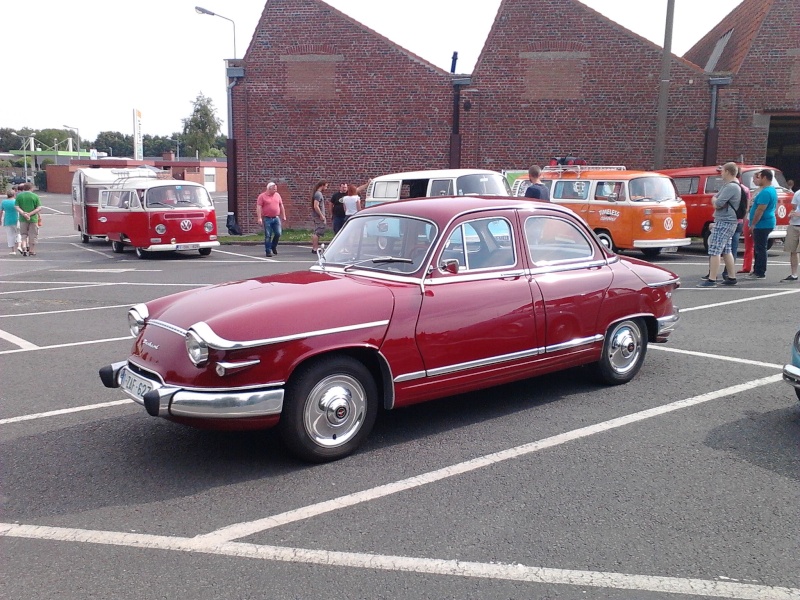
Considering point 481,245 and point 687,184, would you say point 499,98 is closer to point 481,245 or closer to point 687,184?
point 687,184

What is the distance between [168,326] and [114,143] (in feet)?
507

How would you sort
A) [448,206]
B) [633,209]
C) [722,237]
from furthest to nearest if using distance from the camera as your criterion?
[633,209] < [722,237] < [448,206]

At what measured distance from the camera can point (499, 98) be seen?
23.2 metres

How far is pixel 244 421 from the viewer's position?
4391mm

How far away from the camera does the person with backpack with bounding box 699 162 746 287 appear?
37.0 ft

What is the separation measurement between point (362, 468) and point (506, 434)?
1.11 m

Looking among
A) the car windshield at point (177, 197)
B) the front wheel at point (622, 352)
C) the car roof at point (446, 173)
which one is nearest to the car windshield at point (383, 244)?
the front wheel at point (622, 352)

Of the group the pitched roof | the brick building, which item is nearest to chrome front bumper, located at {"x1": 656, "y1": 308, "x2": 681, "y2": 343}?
the brick building

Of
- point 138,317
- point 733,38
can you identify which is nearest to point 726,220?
point 138,317

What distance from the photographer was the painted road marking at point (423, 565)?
3264 mm


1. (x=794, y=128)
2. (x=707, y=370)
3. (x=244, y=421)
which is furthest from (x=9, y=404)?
(x=794, y=128)

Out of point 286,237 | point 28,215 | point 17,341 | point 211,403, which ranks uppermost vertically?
point 28,215

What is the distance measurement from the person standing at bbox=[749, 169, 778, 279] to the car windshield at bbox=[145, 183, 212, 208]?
12.1 meters

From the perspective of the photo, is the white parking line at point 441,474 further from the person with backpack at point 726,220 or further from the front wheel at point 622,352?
the person with backpack at point 726,220
